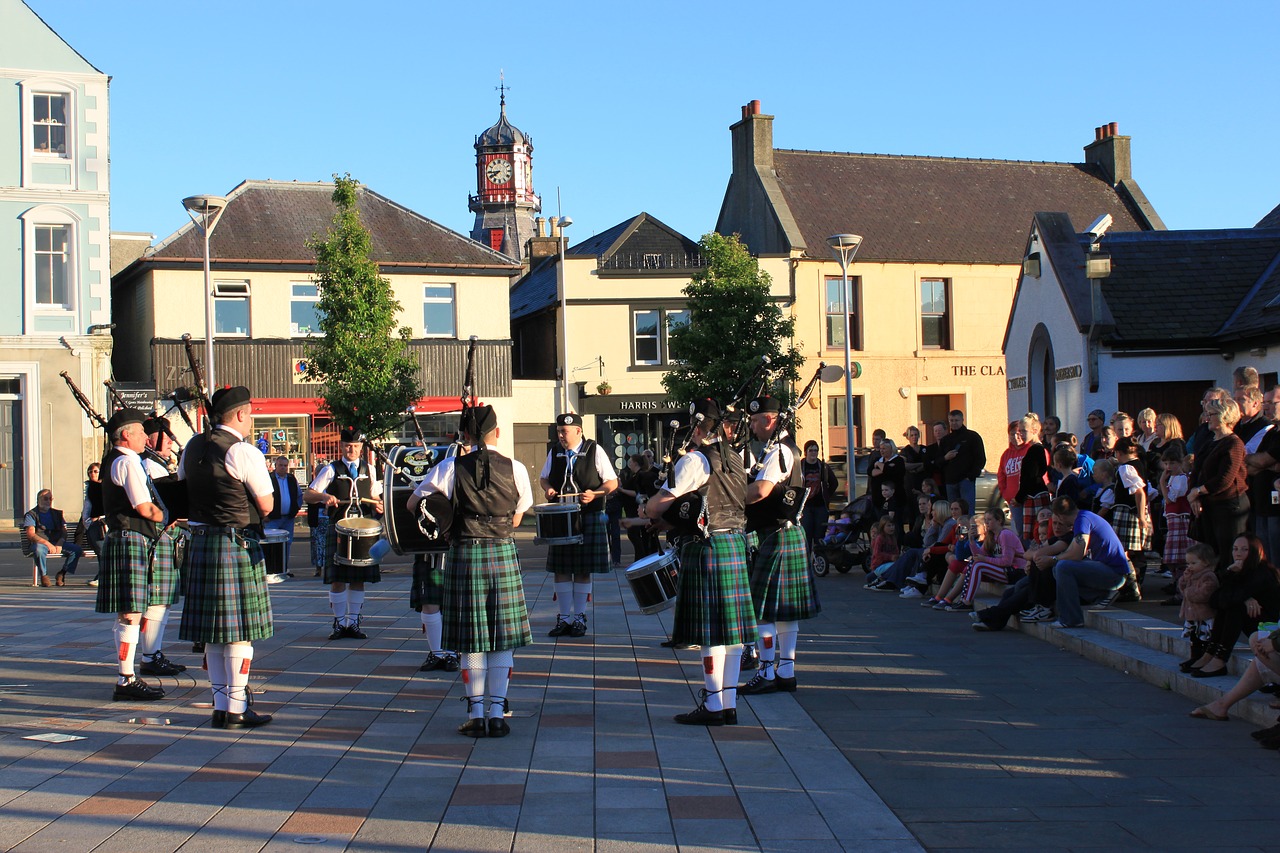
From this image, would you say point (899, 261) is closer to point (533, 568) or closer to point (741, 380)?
point (741, 380)

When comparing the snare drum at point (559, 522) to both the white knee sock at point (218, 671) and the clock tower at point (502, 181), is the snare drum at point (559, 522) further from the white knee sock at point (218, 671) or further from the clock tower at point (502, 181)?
the clock tower at point (502, 181)

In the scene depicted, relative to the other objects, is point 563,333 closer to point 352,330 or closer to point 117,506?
point 352,330

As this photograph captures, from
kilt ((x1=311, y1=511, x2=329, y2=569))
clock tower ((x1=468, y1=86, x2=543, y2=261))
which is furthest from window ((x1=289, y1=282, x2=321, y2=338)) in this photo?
clock tower ((x1=468, y1=86, x2=543, y2=261))

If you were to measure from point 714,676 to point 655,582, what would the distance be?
0.81 metres

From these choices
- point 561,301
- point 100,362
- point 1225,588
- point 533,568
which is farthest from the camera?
point 561,301

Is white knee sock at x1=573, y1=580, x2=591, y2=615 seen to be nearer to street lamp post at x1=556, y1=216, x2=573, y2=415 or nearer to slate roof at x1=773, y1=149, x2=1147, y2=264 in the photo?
street lamp post at x1=556, y1=216, x2=573, y2=415

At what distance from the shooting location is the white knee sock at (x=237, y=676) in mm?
7078

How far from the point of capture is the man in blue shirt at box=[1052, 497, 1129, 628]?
9.72 meters

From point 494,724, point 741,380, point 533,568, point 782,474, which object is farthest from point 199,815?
point 741,380

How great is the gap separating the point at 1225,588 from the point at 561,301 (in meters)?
25.4

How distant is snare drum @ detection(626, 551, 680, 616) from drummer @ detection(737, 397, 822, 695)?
64 cm

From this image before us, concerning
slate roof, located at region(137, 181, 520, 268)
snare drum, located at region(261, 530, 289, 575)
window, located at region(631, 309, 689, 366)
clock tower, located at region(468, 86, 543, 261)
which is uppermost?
clock tower, located at region(468, 86, 543, 261)

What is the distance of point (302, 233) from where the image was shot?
102 feet

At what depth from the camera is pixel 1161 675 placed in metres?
7.92
